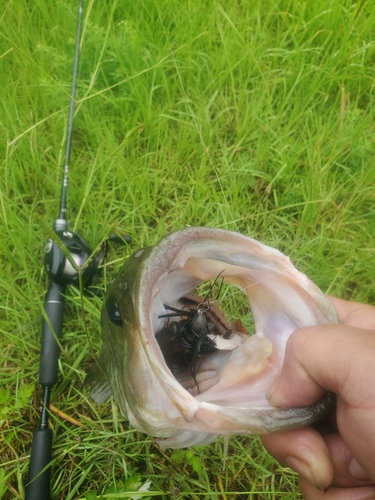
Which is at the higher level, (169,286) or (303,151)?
(169,286)

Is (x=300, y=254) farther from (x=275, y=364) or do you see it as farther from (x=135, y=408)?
(x=135, y=408)

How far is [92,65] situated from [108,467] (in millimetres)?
2818

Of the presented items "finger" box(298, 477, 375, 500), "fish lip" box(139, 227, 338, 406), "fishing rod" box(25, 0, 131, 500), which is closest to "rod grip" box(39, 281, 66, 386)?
"fishing rod" box(25, 0, 131, 500)

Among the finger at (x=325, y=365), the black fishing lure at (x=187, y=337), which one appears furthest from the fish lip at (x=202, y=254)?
the black fishing lure at (x=187, y=337)

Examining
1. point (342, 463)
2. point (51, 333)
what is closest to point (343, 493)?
point (342, 463)

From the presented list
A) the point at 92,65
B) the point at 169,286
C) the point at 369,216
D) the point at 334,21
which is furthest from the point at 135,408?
the point at 334,21

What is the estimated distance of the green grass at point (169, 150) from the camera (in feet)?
8.70

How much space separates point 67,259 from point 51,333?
1.56 ft

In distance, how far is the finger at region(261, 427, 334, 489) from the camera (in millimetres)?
1379

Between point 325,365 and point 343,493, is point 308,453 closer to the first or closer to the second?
point 343,493

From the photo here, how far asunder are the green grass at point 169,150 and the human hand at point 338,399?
0.99 meters

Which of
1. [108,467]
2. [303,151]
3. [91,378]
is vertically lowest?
[108,467]

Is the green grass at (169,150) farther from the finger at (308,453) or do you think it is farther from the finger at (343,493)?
the finger at (308,453)

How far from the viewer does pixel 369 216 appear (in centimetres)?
297
